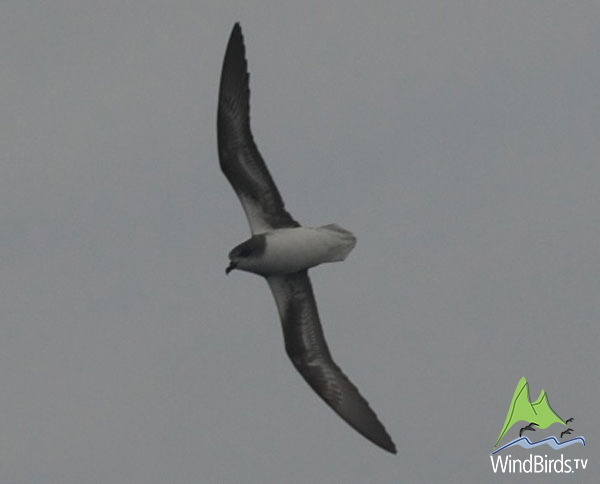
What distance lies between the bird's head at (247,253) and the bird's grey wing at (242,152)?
433mm

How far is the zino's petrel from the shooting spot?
3039cm

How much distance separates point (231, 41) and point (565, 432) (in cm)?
1112

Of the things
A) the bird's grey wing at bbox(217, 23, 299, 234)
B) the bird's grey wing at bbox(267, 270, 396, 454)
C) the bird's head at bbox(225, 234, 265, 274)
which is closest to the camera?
the bird's head at bbox(225, 234, 265, 274)

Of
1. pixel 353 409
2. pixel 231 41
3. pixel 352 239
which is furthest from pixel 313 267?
pixel 231 41

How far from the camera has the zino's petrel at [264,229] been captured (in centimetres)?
3039

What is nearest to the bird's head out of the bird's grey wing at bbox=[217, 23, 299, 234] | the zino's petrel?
the zino's petrel

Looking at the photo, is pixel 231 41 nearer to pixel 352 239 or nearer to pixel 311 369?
pixel 352 239

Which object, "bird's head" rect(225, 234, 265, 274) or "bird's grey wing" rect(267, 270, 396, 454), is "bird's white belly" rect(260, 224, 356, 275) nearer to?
"bird's head" rect(225, 234, 265, 274)

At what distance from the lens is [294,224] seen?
101 ft

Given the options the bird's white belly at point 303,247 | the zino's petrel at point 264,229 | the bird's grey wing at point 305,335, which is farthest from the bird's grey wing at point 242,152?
the bird's grey wing at point 305,335

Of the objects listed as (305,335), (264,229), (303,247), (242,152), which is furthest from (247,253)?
(305,335)

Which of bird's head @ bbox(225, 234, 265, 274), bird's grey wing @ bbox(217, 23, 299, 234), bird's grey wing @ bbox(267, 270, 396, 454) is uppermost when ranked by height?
bird's grey wing @ bbox(217, 23, 299, 234)

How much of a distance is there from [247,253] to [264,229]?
685 millimetres

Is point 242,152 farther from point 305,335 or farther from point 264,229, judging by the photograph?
point 305,335
